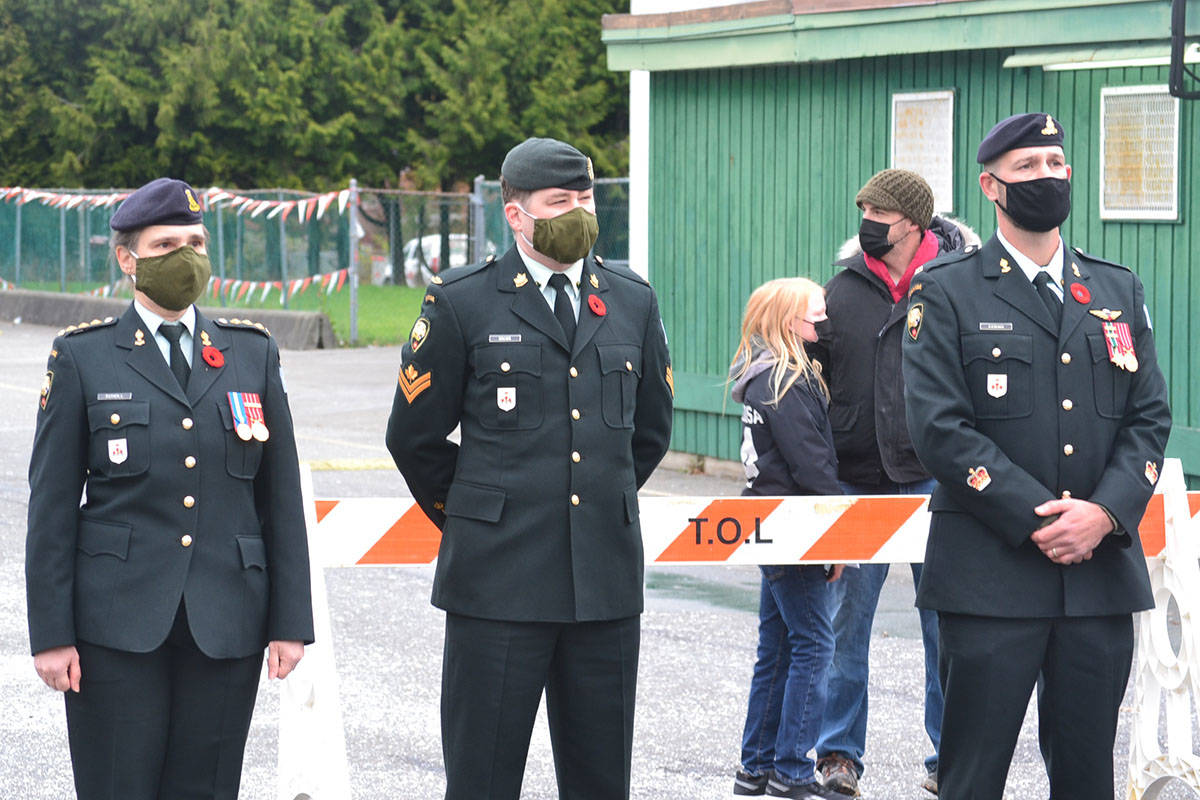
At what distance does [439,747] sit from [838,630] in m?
1.60

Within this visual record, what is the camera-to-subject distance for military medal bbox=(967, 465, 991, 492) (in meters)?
4.63

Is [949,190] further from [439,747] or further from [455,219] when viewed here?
[455,219]

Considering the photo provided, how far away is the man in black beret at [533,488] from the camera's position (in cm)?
449

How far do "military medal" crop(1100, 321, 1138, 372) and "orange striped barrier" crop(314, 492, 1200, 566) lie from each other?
1.29 m

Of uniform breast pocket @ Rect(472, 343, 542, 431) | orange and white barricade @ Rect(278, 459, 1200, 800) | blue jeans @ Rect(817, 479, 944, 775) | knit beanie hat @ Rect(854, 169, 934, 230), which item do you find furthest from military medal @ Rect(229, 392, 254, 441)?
knit beanie hat @ Rect(854, 169, 934, 230)

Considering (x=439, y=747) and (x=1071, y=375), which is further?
(x=439, y=747)

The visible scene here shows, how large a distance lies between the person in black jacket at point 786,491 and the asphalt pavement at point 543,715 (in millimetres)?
317

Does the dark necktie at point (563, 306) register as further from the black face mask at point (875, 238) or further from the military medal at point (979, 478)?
the black face mask at point (875, 238)

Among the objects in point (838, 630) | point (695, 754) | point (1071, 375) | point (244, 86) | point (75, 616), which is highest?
point (244, 86)

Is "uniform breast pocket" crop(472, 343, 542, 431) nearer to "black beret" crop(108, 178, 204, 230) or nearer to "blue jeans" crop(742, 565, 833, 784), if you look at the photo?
"black beret" crop(108, 178, 204, 230)

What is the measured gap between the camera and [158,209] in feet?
14.3

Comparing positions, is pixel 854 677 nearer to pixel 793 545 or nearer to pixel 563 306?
pixel 793 545

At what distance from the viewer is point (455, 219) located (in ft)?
91.4

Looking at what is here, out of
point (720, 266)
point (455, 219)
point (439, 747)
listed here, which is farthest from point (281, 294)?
point (439, 747)
